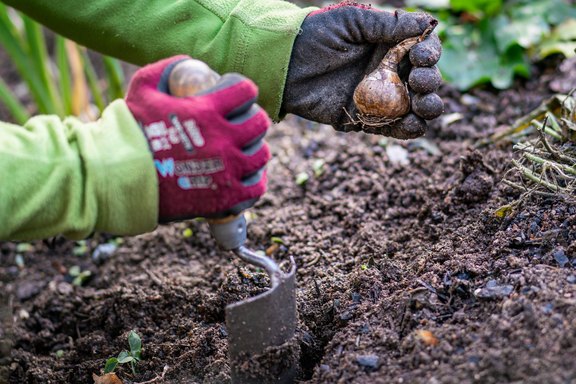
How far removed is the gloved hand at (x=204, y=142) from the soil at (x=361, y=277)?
37 centimetres

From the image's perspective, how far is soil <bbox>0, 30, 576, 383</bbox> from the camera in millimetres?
1251

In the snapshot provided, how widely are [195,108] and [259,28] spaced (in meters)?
0.50

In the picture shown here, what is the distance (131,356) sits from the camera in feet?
4.97

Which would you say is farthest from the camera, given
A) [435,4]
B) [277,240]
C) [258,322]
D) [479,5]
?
[435,4]

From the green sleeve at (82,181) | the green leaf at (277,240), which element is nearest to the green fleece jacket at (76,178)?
the green sleeve at (82,181)

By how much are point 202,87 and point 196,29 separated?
0.50 meters

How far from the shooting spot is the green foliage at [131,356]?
1.50 meters

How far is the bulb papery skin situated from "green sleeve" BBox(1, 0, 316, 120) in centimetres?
20

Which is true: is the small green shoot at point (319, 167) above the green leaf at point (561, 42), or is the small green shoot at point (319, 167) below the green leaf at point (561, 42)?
below

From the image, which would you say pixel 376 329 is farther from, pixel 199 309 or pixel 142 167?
pixel 142 167

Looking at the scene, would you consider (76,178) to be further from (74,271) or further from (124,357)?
(74,271)

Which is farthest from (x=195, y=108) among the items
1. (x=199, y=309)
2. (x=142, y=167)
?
(x=199, y=309)

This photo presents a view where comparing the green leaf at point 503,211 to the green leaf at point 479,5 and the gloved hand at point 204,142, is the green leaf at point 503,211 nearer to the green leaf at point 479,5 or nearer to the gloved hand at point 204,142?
the gloved hand at point 204,142

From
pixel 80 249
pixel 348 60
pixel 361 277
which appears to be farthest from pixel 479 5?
pixel 80 249
